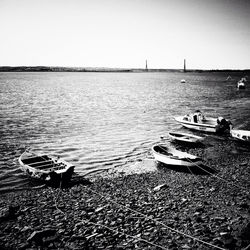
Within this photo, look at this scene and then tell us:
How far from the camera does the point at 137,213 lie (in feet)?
35.1

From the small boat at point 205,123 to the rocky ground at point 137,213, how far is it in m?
10.1

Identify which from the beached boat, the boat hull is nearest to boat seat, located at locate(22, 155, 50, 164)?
the beached boat

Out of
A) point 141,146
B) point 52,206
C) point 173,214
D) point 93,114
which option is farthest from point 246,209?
point 93,114

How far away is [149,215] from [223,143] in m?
15.5

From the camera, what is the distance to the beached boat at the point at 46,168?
46.5ft

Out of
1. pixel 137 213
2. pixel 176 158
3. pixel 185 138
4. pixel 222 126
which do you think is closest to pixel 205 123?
pixel 222 126

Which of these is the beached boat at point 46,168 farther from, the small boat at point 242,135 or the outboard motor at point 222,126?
the outboard motor at point 222,126

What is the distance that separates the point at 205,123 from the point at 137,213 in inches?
778

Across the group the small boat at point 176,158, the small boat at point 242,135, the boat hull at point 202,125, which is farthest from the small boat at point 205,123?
the small boat at point 176,158

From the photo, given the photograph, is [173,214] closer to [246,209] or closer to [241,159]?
[246,209]

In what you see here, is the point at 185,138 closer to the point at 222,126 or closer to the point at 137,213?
the point at 222,126

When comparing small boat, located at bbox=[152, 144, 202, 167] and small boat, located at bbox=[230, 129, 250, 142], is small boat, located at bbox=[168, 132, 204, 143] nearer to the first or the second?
small boat, located at bbox=[230, 129, 250, 142]

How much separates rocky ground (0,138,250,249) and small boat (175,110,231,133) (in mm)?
10098

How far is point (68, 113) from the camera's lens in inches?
1625
